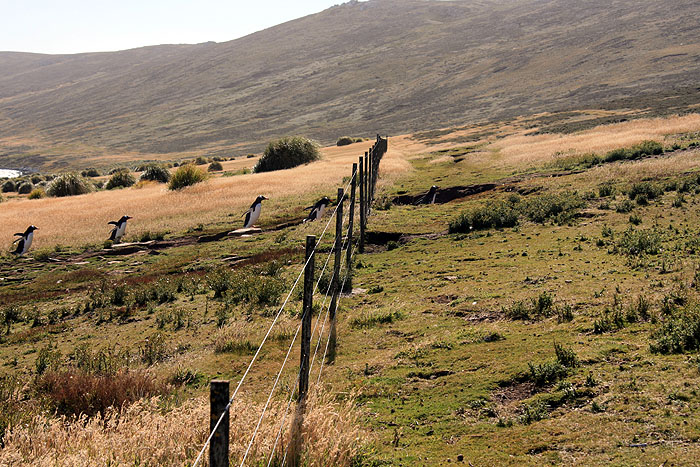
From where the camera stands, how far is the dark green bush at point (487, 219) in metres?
17.0

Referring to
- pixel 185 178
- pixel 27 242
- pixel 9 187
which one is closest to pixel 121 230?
pixel 27 242

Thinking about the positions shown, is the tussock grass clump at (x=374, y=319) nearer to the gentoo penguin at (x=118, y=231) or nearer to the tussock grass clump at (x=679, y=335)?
the tussock grass clump at (x=679, y=335)

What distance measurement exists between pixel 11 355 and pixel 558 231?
1360cm

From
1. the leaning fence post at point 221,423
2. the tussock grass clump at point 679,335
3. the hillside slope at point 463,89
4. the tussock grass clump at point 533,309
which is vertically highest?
the hillside slope at point 463,89

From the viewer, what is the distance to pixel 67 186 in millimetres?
43781

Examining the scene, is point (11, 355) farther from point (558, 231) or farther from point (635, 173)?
point (635, 173)

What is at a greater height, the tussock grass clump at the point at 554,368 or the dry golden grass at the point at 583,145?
the dry golden grass at the point at 583,145

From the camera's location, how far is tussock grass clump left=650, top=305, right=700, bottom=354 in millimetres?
6398

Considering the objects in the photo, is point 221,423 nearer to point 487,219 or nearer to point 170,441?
point 170,441

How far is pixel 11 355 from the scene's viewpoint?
36.2ft

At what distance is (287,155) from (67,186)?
18231 mm

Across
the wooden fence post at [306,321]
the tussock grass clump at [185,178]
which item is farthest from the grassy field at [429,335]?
the tussock grass clump at [185,178]

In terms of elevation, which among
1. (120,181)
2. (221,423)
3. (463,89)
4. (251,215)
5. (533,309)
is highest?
(463,89)

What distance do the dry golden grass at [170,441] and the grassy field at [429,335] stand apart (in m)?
0.03
